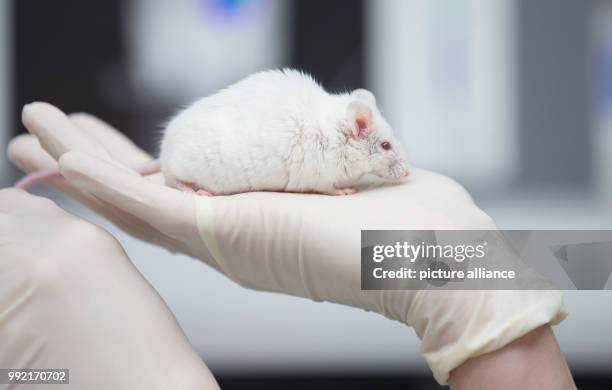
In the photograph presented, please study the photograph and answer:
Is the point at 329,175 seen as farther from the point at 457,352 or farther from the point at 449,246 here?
the point at 457,352

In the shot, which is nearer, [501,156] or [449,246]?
[449,246]

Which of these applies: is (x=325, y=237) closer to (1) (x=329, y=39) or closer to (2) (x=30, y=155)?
(2) (x=30, y=155)

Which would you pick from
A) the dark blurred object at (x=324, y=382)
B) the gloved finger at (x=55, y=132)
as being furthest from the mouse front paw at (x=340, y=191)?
the dark blurred object at (x=324, y=382)

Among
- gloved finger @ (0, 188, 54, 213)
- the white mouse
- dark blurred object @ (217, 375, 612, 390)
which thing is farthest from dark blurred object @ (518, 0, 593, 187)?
gloved finger @ (0, 188, 54, 213)

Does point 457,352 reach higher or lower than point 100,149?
lower

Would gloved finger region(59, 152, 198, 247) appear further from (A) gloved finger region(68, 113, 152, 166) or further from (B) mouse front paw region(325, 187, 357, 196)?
(A) gloved finger region(68, 113, 152, 166)

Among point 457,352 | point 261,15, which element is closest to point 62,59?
point 261,15
